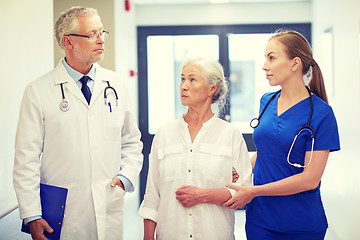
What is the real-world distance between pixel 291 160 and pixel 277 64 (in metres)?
0.40

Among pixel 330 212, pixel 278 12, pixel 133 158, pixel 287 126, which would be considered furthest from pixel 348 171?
pixel 278 12

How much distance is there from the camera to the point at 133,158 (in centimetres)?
207

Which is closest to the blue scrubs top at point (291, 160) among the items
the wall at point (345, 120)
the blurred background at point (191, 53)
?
the blurred background at point (191, 53)

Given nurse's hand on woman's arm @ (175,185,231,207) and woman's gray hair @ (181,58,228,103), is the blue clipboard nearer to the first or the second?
nurse's hand on woman's arm @ (175,185,231,207)

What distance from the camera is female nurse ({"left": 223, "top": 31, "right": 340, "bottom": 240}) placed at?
1.77 metres

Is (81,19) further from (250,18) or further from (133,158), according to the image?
(250,18)

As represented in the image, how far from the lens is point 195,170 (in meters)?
1.81

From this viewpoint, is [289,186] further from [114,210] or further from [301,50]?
[114,210]

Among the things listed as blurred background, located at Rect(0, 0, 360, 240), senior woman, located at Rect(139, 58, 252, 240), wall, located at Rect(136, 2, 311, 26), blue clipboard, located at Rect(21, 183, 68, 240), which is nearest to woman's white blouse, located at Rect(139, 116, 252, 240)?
senior woman, located at Rect(139, 58, 252, 240)

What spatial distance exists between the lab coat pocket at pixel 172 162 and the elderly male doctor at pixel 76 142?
24cm

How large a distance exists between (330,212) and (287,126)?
2.55 meters

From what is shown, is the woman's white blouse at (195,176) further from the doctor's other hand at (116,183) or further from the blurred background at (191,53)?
the blurred background at (191,53)

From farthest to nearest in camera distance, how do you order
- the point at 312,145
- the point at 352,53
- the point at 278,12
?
the point at 278,12, the point at 352,53, the point at 312,145

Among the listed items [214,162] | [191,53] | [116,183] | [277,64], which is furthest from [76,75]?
[191,53]
